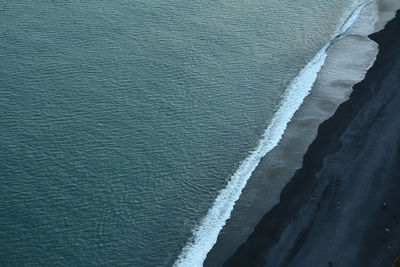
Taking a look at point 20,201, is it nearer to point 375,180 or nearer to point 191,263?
point 191,263

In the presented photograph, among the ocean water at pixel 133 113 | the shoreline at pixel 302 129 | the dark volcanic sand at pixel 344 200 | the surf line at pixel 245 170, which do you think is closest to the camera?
the dark volcanic sand at pixel 344 200

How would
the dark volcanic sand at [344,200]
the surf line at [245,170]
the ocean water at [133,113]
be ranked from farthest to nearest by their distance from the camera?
the ocean water at [133,113] → the surf line at [245,170] → the dark volcanic sand at [344,200]

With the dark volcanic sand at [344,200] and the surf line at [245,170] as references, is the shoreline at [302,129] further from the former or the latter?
the dark volcanic sand at [344,200]

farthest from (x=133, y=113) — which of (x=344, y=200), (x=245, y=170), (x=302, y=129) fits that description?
(x=344, y=200)

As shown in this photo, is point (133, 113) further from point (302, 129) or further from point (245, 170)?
point (302, 129)

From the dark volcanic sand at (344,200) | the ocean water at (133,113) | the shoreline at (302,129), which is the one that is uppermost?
the dark volcanic sand at (344,200)

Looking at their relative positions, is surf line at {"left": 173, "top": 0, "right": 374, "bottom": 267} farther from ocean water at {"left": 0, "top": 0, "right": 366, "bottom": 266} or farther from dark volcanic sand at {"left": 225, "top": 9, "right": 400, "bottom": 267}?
dark volcanic sand at {"left": 225, "top": 9, "right": 400, "bottom": 267}

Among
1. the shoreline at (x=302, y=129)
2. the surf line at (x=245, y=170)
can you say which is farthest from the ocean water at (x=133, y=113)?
the shoreline at (x=302, y=129)

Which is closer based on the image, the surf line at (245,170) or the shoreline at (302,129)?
the surf line at (245,170)
